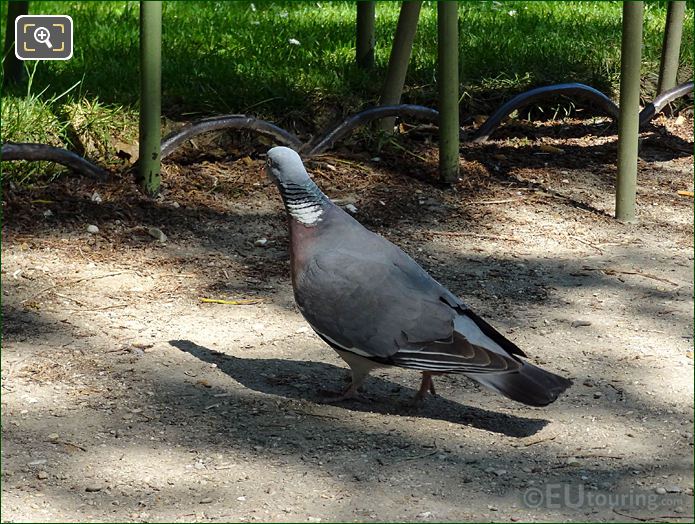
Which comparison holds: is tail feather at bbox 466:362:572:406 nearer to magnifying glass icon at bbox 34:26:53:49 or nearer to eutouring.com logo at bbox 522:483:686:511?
eutouring.com logo at bbox 522:483:686:511

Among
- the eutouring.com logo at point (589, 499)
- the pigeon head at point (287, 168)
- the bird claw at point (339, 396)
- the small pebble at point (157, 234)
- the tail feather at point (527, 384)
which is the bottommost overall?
the eutouring.com logo at point (589, 499)

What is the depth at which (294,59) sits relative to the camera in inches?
265

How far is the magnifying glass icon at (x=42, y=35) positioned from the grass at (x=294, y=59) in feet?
1.00

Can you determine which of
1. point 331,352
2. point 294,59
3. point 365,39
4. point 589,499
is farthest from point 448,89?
point 589,499

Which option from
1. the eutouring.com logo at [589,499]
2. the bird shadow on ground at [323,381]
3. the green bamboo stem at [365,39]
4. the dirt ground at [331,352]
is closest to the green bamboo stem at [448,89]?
the dirt ground at [331,352]

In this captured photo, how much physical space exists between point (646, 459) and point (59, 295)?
98.8 inches

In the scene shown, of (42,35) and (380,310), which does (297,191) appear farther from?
(42,35)

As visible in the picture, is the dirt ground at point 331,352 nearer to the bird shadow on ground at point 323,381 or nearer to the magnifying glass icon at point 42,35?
the bird shadow on ground at point 323,381

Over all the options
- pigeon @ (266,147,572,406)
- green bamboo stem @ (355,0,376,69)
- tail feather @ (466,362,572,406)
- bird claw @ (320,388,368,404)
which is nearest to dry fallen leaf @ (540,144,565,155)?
green bamboo stem @ (355,0,376,69)

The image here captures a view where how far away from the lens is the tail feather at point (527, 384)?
3.29 meters

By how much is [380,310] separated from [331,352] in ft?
2.48

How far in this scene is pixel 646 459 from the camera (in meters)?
3.28

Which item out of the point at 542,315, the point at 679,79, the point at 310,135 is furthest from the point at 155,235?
the point at 679,79

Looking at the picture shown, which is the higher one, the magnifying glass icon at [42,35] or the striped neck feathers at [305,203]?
the magnifying glass icon at [42,35]
